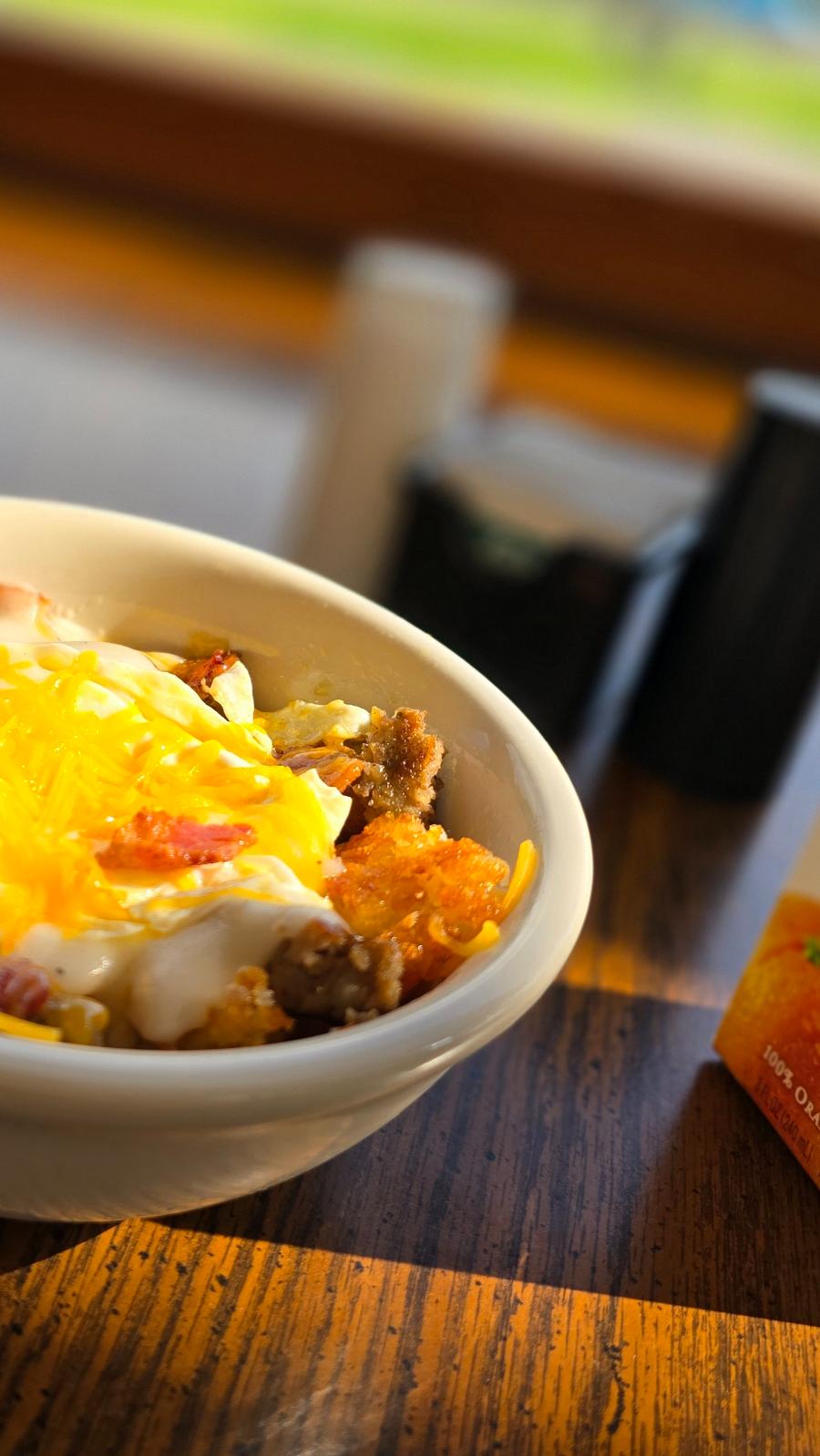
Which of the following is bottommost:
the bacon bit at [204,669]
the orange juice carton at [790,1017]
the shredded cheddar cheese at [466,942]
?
the orange juice carton at [790,1017]

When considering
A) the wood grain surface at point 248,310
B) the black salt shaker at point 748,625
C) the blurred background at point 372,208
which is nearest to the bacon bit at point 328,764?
the black salt shaker at point 748,625

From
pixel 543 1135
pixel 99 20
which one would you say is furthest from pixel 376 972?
pixel 99 20

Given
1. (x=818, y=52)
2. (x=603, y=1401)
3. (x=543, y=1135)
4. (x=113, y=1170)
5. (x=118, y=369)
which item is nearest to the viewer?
(x=113, y=1170)

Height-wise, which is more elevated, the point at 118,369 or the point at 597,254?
the point at 597,254

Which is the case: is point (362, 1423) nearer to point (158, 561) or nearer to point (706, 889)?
point (158, 561)

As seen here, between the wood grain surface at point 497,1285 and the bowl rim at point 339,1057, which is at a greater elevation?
the bowl rim at point 339,1057

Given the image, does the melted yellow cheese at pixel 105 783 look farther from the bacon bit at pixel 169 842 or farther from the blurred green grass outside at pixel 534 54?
the blurred green grass outside at pixel 534 54

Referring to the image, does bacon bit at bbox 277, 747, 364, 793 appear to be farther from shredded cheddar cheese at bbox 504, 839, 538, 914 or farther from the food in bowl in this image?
shredded cheddar cheese at bbox 504, 839, 538, 914
